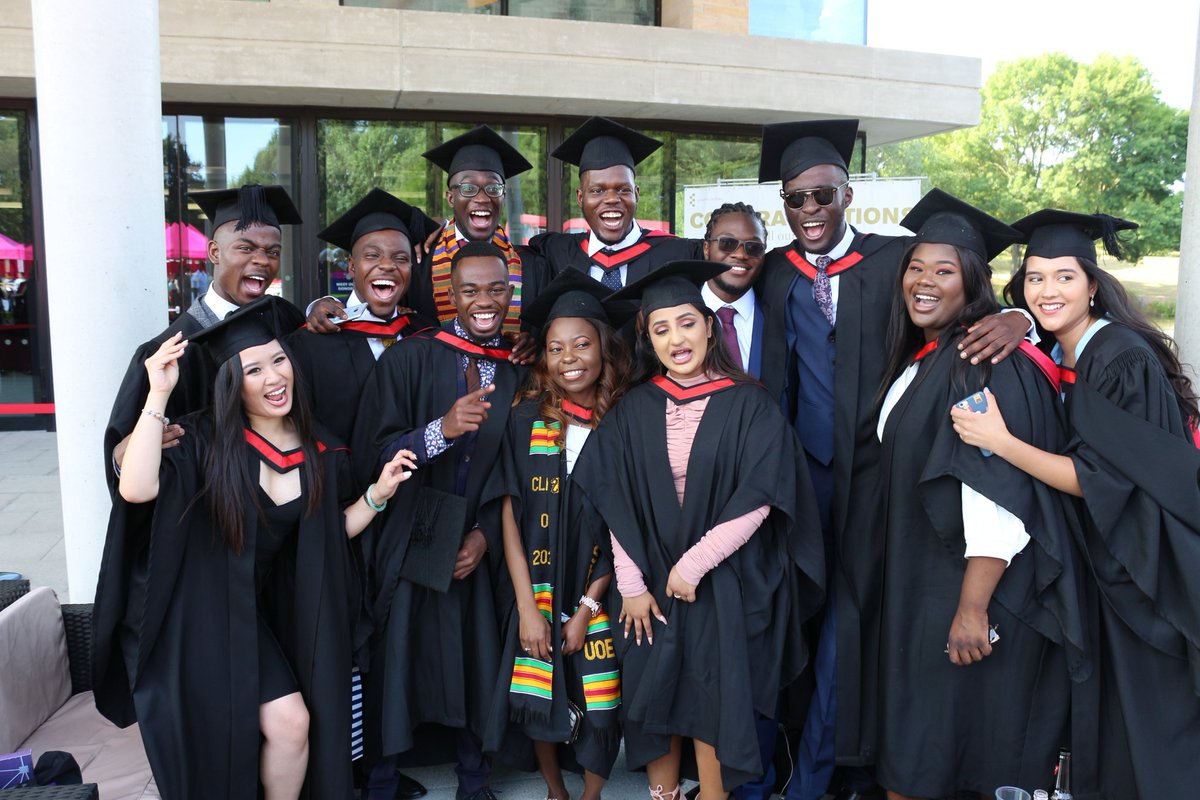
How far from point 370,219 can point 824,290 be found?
1.74m

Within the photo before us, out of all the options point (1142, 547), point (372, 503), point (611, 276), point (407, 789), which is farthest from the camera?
point (611, 276)

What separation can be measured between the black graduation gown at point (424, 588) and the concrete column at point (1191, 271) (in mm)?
2510

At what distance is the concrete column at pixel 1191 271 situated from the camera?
3412mm

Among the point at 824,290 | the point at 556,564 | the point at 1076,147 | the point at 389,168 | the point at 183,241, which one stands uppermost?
the point at 1076,147

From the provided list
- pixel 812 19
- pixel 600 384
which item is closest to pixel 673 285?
pixel 600 384

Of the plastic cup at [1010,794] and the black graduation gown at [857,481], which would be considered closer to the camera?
the plastic cup at [1010,794]

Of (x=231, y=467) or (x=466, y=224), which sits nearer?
(x=231, y=467)

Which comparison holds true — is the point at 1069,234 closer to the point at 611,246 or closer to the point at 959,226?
the point at 959,226

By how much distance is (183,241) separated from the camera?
984cm

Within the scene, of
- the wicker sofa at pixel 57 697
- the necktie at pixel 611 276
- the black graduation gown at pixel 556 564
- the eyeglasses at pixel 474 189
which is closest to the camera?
the wicker sofa at pixel 57 697

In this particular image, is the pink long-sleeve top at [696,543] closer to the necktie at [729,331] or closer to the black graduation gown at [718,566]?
the black graduation gown at [718,566]

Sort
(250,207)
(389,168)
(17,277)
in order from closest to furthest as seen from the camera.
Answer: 1. (250,207)
2. (17,277)
3. (389,168)

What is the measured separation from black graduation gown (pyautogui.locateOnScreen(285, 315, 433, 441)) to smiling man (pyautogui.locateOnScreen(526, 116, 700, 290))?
2.70ft

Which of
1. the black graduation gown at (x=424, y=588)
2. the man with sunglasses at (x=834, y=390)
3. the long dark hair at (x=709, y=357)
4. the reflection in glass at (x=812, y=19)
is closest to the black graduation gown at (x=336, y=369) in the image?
the black graduation gown at (x=424, y=588)
